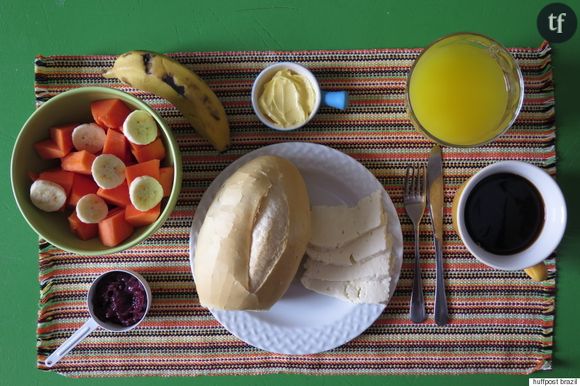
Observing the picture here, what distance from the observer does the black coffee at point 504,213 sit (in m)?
1.13

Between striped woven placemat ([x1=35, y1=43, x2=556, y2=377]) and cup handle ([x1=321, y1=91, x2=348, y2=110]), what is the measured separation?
53 millimetres

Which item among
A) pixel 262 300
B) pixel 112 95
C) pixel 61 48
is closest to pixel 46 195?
pixel 112 95

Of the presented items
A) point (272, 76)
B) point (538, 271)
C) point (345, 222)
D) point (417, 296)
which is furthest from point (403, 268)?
point (272, 76)

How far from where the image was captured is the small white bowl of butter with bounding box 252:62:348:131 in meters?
1.19

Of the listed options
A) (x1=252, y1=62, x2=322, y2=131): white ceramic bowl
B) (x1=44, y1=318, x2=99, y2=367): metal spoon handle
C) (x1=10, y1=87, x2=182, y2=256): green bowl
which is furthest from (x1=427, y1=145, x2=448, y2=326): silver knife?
(x1=44, y1=318, x2=99, y2=367): metal spoon handle

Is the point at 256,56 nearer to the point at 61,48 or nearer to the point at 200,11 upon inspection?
the point at 200,11

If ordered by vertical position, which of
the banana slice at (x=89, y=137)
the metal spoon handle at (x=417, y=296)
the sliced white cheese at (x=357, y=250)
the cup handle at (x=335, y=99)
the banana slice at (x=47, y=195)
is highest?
the cup handle at (x=335, y=99)

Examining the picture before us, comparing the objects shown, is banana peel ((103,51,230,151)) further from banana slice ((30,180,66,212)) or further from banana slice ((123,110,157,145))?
banana slice ((30,180,66,212))

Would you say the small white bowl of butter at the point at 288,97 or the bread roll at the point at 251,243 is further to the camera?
the small white bowl of butter at the point at 288,97

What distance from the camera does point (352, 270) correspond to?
1188 millimetres

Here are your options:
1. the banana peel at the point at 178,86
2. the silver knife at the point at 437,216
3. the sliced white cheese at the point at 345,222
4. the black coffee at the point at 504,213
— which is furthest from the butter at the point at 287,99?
the black coffee at the point at 504,213

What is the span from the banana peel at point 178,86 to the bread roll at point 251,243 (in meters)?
0.17

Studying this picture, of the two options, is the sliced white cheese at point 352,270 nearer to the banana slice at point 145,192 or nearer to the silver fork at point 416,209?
the silver fork at point 416,209

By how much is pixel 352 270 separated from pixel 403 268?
0.52 ft
